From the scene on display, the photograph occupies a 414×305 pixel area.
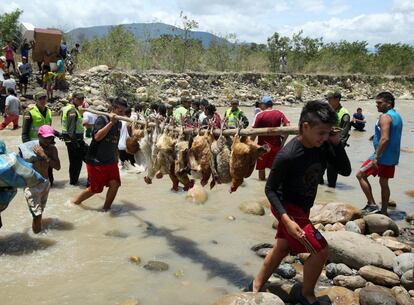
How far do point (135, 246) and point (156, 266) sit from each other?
2.28 ft

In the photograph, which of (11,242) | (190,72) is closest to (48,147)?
(11,242)

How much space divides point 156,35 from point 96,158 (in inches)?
814

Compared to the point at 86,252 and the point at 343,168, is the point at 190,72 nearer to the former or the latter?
the point at 86,252

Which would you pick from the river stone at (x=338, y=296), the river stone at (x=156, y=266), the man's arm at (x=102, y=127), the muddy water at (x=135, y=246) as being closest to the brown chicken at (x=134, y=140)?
the man's arm at (x=102, y=127)

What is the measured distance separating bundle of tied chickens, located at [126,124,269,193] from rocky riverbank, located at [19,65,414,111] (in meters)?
12.2

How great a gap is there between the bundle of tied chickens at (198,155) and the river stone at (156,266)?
987 millimetres

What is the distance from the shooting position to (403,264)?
4695 mm

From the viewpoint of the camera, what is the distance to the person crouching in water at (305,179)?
3.38 meters

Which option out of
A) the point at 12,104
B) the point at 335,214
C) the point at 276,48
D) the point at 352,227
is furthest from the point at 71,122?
the point at 276,48

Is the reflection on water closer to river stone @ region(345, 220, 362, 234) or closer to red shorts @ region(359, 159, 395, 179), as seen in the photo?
river stone @ region(345, 220, 362, 234)

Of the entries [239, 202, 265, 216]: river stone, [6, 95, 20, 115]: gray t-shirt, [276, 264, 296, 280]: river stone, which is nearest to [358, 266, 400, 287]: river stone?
[276, 264, 296, 280]: river stone

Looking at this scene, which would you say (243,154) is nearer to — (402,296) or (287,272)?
(287,272)

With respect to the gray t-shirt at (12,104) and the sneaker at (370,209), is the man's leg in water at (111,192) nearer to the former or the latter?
the sneaker at (370,209)

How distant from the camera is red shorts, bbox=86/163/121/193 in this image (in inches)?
249
